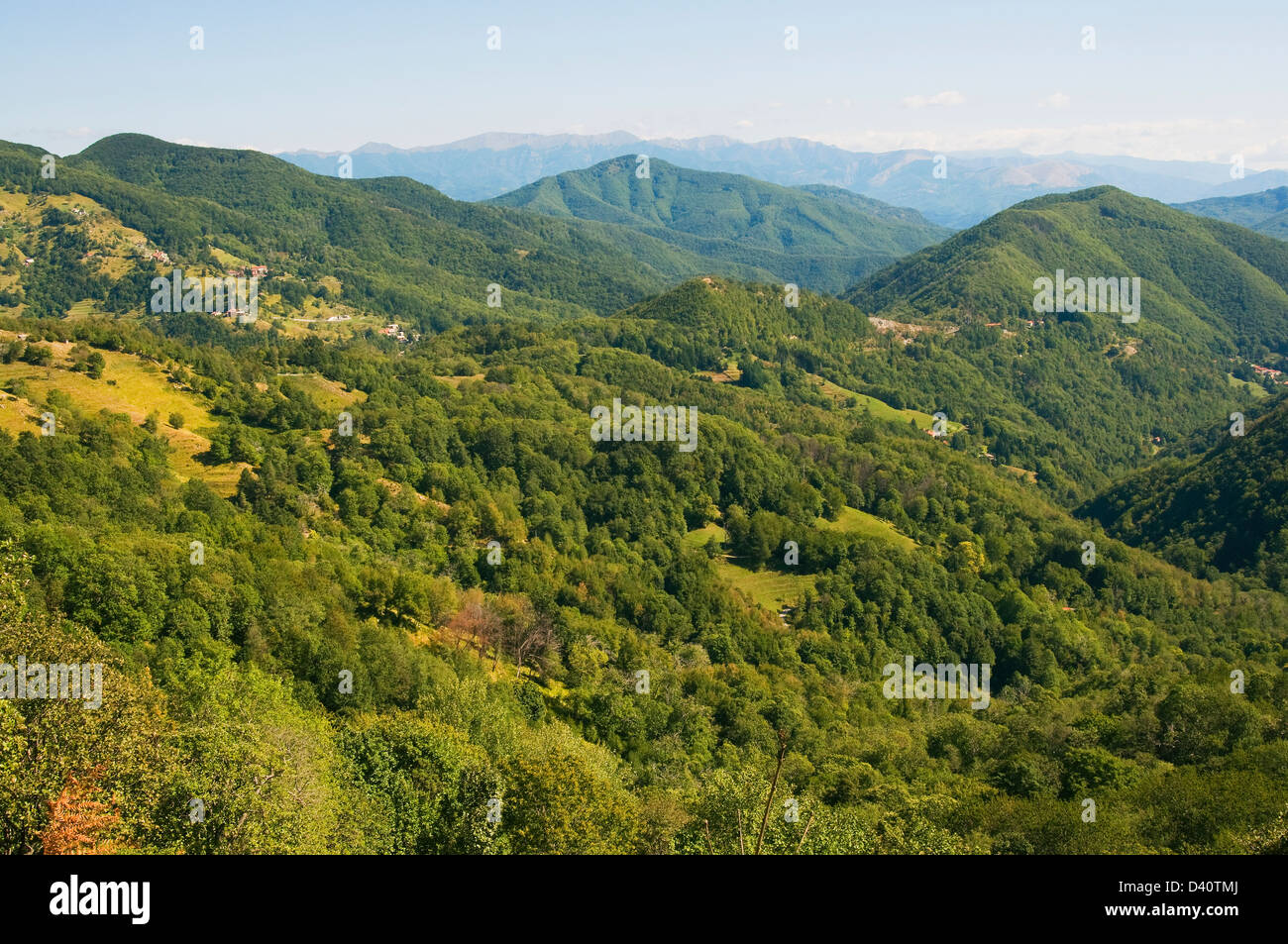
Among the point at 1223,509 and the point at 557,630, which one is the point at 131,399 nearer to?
the point at 557,630

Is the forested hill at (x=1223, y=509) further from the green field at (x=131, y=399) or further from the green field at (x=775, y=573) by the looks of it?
the green field at (x=131, y=399)

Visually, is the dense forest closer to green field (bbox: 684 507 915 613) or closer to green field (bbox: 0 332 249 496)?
green field (bbox: 0 332 249 496)

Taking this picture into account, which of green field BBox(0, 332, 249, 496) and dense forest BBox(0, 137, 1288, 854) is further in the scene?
green field BBox(0, 332, 249, 496)

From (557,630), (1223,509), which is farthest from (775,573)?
(1223,509)

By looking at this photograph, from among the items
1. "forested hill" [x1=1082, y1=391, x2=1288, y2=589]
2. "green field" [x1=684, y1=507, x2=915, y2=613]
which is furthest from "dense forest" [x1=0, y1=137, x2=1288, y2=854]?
"forested hill" [x1=1082, y1=391, x2=1288, y2=589]

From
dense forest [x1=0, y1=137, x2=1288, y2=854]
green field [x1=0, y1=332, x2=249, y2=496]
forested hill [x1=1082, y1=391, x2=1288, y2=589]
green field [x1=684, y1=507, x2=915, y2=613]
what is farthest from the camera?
forested hill [x1=1082, y1=391, x2=1288, y2=589]

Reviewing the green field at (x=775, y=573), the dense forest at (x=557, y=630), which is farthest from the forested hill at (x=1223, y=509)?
the green field at (x=775, y=573)
